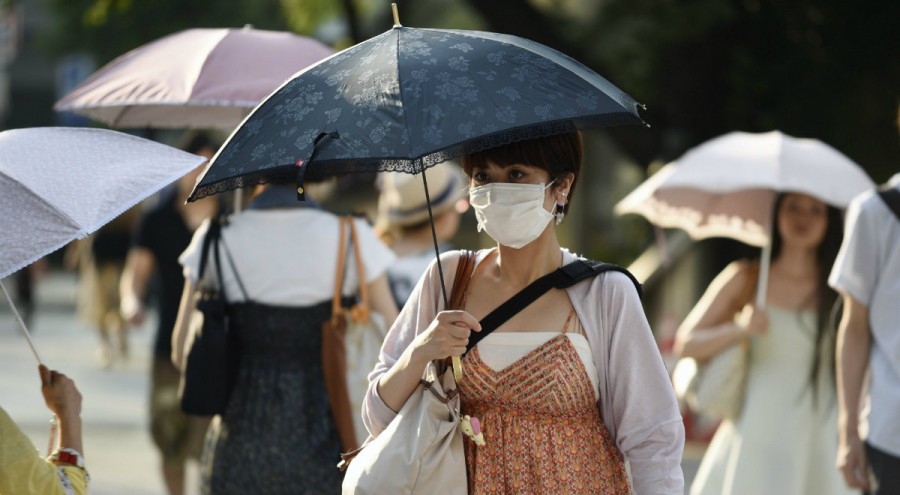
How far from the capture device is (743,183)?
6098 millimetres

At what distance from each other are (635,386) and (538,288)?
316 millimetres

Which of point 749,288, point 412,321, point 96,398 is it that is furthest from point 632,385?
point 96,398

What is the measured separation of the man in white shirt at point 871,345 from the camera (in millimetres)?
4977

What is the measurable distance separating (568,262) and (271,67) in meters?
2.18

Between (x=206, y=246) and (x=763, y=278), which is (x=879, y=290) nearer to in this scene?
(x=763, y=278)

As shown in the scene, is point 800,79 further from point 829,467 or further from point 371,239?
point 371,239

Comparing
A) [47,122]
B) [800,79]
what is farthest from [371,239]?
[47,122]

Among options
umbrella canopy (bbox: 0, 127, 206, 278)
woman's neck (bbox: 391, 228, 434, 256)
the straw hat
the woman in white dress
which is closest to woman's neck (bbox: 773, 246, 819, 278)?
the woman in white dress

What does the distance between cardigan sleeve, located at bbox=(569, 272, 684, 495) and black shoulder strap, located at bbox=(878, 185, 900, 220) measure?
185 cm

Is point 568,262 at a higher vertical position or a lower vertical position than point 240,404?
higher

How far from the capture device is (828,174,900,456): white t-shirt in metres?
4.98

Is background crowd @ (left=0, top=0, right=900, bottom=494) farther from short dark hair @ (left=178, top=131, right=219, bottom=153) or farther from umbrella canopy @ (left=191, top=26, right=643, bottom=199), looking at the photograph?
umbrella canopy @ (left=191, top=26, right=643, bottom=199)

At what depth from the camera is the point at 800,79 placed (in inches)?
447

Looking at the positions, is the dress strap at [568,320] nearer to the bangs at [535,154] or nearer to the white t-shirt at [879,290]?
the bangs at [535,154]
